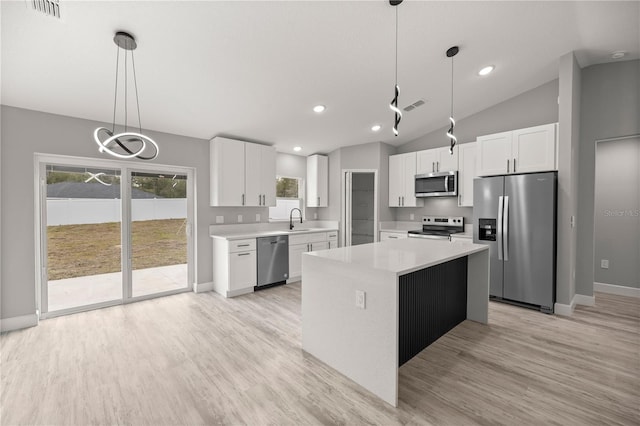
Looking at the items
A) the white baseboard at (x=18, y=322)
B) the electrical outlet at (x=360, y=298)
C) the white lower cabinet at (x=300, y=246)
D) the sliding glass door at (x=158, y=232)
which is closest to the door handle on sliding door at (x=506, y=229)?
the electrical outlet at (x=360, y=298)

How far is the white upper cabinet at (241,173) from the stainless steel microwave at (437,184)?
2.72 m

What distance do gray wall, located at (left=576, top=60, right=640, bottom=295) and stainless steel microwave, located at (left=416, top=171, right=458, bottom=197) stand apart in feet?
5.28

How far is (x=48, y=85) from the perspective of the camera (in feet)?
9.40

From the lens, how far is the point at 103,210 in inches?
151

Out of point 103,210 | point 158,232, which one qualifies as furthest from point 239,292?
point 103,210

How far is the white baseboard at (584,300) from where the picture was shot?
12.7ft

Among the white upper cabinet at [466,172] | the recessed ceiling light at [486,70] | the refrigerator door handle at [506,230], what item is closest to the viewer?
the recessed ceiling light at [486,70]

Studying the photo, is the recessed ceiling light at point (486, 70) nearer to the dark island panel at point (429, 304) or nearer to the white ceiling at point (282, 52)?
the white ceiling at point (282, 52)

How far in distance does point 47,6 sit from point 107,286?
10.7ft

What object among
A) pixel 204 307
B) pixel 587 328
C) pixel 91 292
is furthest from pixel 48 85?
pixel 587 328

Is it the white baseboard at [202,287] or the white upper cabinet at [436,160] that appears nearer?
the white baseboard at [202,287]

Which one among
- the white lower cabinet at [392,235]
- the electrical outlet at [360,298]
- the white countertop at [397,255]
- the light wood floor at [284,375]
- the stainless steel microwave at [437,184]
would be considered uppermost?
the stainless steel microwave at [437,184]

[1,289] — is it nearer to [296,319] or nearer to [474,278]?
[296,319]

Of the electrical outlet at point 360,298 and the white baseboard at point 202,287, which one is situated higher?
the electrical outlet at point 360,298
